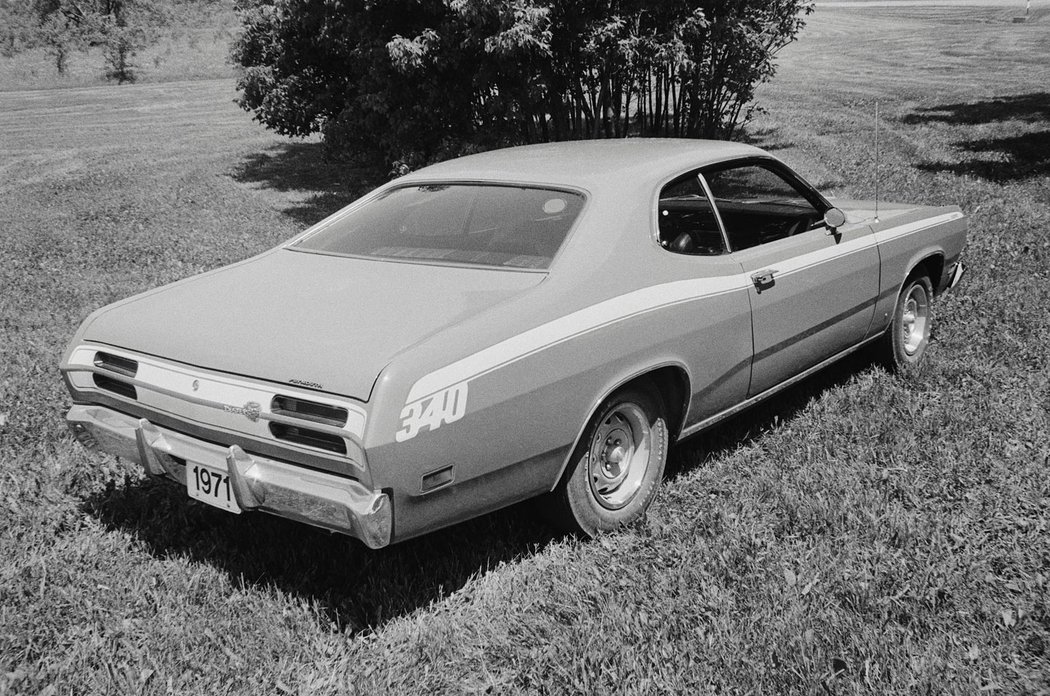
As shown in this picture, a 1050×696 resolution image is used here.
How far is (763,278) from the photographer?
4.18 m

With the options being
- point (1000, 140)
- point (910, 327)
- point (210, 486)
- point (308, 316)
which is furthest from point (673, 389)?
point (1000, 140)

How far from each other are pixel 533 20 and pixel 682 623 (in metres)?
7.99

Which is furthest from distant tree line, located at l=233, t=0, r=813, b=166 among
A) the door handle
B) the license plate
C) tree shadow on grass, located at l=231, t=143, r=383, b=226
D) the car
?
the license plate

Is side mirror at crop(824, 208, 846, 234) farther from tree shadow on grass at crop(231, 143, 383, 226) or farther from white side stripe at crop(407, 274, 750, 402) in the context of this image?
tree shadow on grass at crop(231, 143, 383, 226)

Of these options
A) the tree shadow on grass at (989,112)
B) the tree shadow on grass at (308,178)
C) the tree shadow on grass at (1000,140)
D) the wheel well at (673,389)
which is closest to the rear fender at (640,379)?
the wheel well at (673,389)

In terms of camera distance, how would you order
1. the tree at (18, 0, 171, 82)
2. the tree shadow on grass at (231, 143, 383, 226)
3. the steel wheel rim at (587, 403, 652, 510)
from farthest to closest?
the tree at (18, 0, 171, 82) → the tree shadow on grass at (231, 143, 383, 226) → the steel wheel rim at (587, 403, 652, 510)

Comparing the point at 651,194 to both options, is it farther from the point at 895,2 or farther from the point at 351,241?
the point at 895,2

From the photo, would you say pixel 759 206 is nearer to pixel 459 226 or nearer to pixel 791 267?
pixel 791 267

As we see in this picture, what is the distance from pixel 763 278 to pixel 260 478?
2329 millimetres

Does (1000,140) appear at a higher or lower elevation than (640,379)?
lower

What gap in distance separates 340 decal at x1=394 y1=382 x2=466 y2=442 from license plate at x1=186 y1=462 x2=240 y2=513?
0.71 meters

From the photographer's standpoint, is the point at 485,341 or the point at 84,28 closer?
the point at 485,341

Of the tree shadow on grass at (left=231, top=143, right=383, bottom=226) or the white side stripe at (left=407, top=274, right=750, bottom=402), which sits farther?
the tree shadow on grass at (left=231, top=143, right=383, bottom=226)

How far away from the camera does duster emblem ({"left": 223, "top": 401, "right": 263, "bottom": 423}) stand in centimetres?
299
